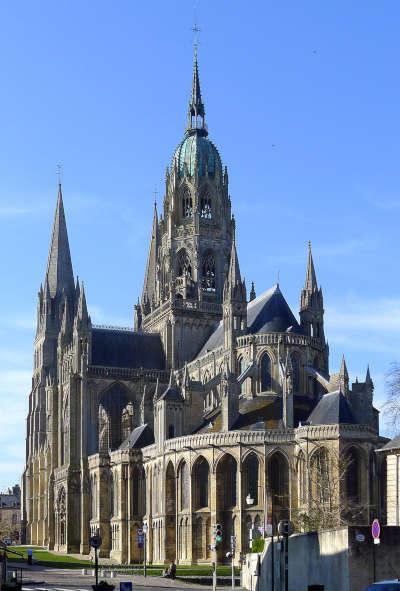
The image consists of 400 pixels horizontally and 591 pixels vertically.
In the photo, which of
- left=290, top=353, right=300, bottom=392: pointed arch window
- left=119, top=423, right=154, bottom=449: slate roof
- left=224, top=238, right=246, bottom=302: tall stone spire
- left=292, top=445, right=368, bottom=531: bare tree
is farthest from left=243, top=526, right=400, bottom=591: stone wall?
left=119, top=423, right=154, bottom=449: slate roof

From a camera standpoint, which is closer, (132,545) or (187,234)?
(132,545)

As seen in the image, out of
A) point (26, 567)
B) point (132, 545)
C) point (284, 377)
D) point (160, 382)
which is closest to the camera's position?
point (26, 567)

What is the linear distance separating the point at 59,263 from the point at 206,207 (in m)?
25.0

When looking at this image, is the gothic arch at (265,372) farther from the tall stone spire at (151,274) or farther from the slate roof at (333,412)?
the tall stone spire at (151,274)

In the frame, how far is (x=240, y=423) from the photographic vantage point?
304ft

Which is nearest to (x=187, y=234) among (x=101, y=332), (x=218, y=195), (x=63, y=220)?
(x=218, y=195)

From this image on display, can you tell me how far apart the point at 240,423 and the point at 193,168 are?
38.2 m

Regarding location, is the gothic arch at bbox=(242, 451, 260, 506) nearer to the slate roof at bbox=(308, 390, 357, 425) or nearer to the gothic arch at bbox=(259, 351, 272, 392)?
the slate roof at bbox=(308, 390, 357, 425)

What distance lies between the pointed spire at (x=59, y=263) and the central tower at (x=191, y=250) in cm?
1852

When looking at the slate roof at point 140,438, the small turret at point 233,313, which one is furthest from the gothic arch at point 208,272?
the slate roof at point 140,438

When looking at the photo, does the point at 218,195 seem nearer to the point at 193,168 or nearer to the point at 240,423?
the point at 193,168

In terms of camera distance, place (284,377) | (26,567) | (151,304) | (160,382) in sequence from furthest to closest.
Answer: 1. (151,304)
2. (160,382)
3. (284,377)
4. (26,567)

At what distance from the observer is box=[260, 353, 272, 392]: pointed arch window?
10031cm

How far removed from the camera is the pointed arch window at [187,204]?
123m
